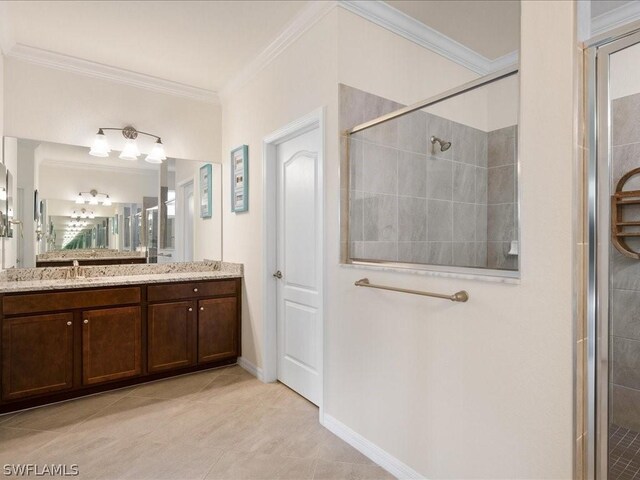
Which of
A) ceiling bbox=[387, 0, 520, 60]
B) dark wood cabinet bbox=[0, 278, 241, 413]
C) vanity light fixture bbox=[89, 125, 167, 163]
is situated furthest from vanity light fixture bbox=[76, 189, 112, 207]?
ceiling bbox=[387, 0, 520, 60]

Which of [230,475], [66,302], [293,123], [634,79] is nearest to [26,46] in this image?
[66,302]

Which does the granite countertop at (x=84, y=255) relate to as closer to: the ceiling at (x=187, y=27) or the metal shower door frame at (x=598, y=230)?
the ceiling at (x=187, y=27)

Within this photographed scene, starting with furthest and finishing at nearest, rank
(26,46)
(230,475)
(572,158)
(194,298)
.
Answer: (194,298), (26,46), (230,475), (572,158)

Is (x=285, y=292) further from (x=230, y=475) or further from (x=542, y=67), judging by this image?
(x=542, y=67)

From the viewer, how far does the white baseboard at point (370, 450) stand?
6.00 feet

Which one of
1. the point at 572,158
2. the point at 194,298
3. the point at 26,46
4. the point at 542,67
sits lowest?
the point at 194,298

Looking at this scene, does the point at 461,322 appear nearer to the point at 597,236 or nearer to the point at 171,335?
the point at 597,236

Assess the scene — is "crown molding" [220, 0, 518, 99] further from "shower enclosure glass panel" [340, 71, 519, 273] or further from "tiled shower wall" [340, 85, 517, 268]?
"tiled shower wall" [340, 85, 517, 268]

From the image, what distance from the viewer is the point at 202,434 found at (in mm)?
2266

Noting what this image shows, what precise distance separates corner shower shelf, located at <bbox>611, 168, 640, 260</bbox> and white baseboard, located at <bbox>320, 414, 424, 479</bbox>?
4.96 ft

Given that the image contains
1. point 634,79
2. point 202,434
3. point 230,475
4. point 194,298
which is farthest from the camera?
point 194,298

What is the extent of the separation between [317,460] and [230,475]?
0.45 metres

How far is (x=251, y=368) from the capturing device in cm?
328

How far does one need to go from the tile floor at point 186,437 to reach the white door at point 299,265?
0.68 feet
